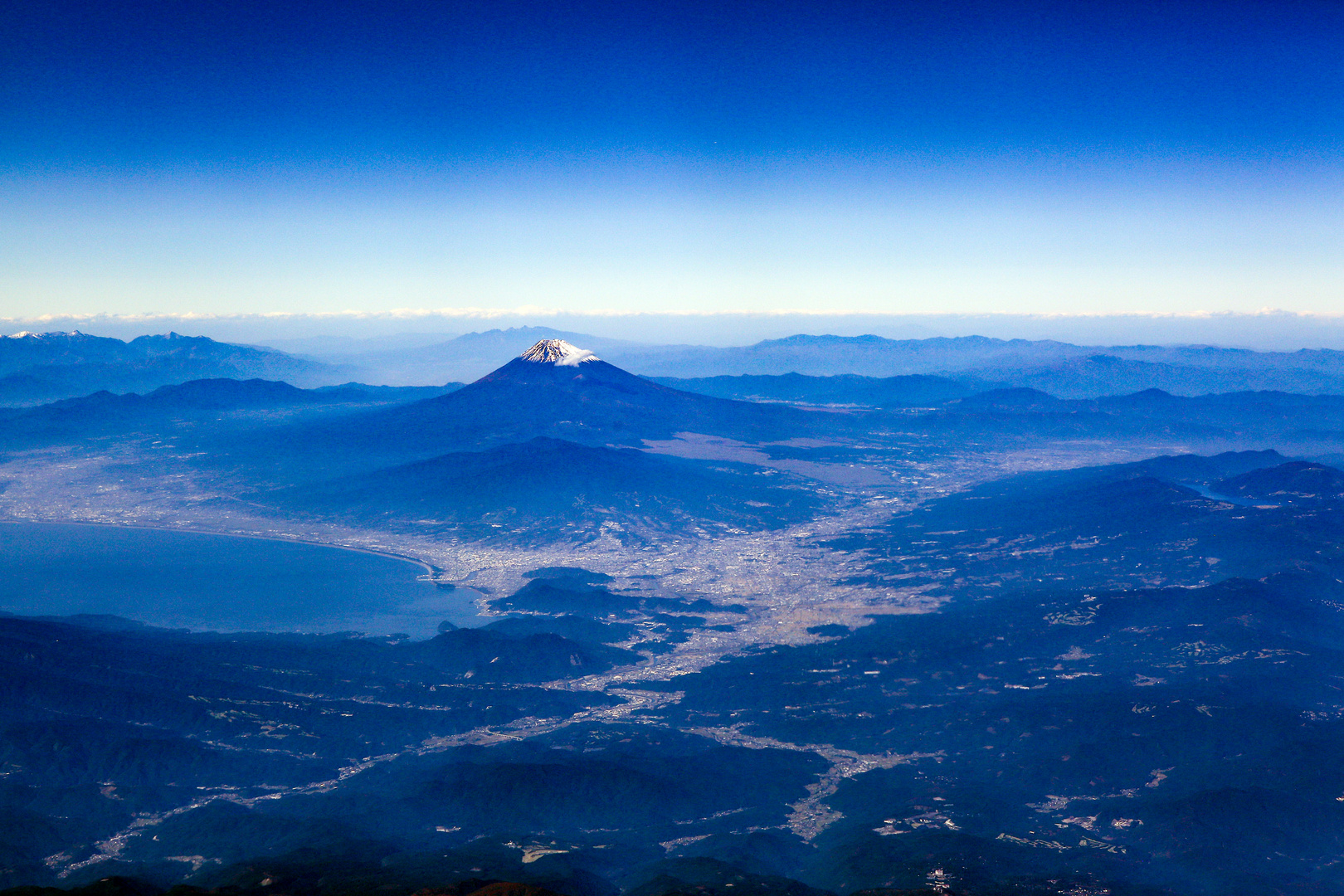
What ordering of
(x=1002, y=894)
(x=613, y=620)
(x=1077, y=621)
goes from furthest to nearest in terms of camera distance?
(x=613, y=620) < (x=1077, y=621) < (x=1002, y=894)

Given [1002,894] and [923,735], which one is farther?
[923,735]

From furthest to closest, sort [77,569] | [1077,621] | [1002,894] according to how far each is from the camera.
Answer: [77,569], [1077,621], [1002,894]

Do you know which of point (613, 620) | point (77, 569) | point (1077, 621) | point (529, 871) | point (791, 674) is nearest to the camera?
point (529, 871)

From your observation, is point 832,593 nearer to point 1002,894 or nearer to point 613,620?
point 613,620

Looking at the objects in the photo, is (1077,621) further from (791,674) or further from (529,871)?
(529,871)

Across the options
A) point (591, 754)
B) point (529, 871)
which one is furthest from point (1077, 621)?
point (529, 871)

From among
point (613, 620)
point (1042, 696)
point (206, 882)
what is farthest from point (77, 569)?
point (1042, 696)

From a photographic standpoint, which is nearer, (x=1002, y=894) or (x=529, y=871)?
(x=1002, y=894)

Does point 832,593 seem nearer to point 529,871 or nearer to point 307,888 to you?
point 529,871

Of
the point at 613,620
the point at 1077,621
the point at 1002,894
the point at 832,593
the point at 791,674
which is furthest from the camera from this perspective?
the point at 832,593
